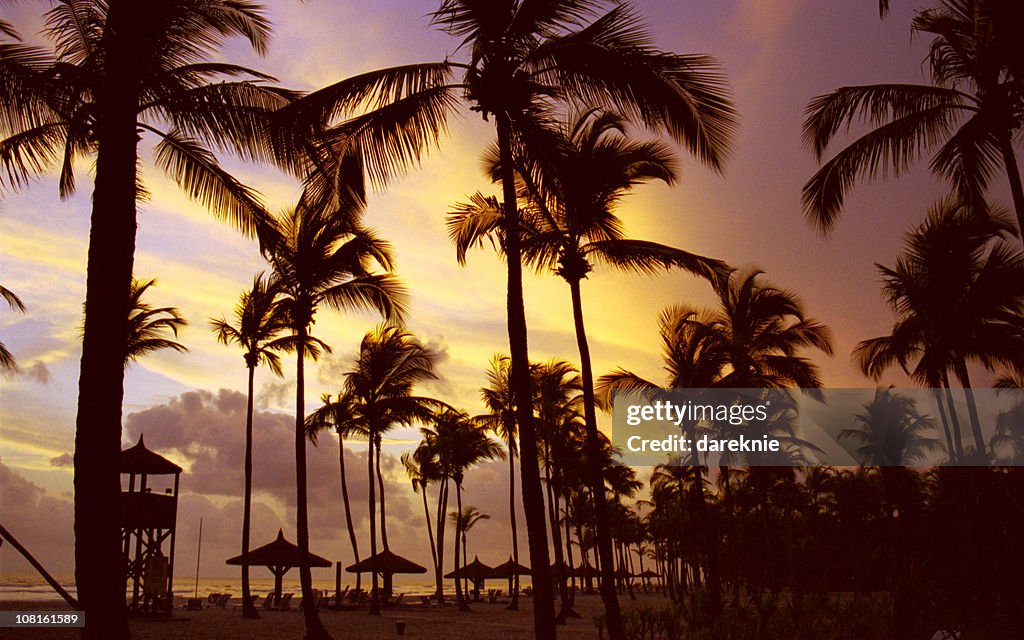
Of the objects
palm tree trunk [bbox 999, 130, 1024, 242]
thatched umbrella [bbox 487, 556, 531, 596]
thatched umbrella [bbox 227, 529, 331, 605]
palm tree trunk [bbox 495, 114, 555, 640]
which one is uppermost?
palm tree trunk [bbox 999, 130, 1024, 242]

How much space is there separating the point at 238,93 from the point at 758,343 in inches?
844

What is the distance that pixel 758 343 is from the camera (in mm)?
26609

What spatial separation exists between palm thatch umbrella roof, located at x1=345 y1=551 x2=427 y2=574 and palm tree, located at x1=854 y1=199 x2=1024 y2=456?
76.2 feet

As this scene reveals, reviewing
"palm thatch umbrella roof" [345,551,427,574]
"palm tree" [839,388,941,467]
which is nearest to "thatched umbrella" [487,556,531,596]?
"palm thatch umbrella roof" [345,551,427,574]

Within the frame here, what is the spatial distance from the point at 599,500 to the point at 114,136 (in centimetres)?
1077

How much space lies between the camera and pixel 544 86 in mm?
11617

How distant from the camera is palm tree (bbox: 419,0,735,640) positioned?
403 inches

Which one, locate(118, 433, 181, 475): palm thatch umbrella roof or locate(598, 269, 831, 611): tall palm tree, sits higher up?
locate(598, 269, 831, 611): tall palm tree

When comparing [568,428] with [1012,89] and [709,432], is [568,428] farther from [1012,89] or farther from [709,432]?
[1012,89]

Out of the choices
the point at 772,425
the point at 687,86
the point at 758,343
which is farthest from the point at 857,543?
the point at 687,86

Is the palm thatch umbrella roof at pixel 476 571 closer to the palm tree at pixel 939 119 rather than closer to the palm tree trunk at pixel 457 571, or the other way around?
the palm tree trunk at pixel 457 571

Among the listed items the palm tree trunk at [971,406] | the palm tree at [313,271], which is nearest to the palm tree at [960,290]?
the palm tree trunk at [971,406]

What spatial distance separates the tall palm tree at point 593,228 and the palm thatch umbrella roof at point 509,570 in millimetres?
27589

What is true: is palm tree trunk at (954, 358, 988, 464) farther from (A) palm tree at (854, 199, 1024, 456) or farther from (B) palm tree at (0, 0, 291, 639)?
(B) palm tree at (0, 0, 291, 639)
